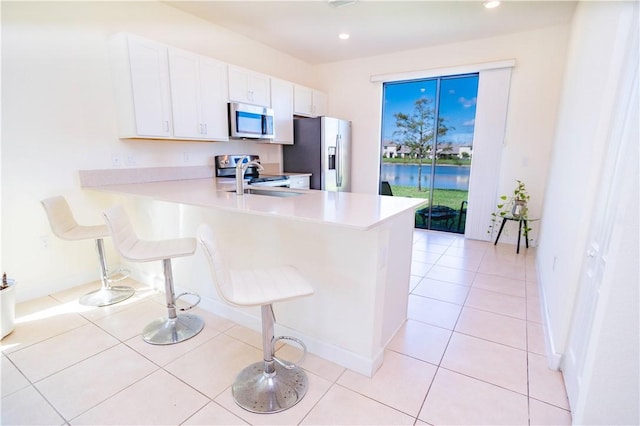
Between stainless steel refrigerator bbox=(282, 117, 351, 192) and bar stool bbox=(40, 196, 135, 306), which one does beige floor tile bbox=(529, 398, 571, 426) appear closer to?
bar stool bbox=(40, 196, 135, 306)

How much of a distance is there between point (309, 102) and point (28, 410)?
458 cm

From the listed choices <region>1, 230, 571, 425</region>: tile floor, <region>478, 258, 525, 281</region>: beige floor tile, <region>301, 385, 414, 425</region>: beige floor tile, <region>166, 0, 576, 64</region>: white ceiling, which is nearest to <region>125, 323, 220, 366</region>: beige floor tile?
<region>1, 230, 571, 425</region>: tile floor

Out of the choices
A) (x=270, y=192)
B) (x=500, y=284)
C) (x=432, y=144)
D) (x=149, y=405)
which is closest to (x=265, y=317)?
(x=149, y=405)

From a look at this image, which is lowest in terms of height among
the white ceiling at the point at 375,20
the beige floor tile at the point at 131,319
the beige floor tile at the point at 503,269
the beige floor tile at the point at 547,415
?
the beige floor tile at the point at 131,319

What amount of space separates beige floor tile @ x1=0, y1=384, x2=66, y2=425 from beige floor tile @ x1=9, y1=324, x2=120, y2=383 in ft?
0.40

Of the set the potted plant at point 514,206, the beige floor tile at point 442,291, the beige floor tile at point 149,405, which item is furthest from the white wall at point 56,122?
the potted plant at point 514,206

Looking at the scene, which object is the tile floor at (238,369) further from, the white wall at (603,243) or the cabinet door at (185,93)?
the cabinet door at (185,93)

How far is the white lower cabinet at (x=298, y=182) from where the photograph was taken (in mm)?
4441

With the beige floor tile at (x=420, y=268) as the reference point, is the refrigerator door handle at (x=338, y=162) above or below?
above

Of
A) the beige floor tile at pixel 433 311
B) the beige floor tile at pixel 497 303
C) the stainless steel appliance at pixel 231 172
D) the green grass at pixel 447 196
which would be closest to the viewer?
the beige floor tile at pixel 433 311

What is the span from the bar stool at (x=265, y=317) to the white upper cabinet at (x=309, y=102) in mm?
3586

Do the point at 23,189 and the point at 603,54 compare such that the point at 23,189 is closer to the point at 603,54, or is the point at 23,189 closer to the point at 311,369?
the point at 311,369

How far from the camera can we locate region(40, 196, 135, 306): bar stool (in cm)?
241

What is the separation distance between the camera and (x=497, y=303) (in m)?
2.63
